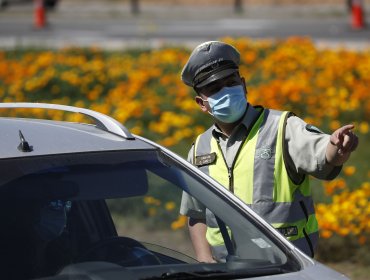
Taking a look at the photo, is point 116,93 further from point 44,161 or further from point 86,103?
point 44,161

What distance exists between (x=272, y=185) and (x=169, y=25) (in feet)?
69.0

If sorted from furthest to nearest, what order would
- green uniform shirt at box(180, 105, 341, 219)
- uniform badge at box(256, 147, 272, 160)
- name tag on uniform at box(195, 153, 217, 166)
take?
name tag on uniform at box(195, 153, 217, 166) → uniform badge at box(256, 147, 272, 160) → green uniform shirt at box(180, 105, 341, 219)

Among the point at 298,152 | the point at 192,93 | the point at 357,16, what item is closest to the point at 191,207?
the point at 298,152

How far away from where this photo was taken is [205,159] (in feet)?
14.0

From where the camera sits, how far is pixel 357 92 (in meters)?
9.84

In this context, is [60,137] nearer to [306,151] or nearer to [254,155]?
[254,155]

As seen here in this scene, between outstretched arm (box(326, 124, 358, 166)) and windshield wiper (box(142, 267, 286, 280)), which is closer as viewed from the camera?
windshield wiper (box(142, 267, 286, 280))

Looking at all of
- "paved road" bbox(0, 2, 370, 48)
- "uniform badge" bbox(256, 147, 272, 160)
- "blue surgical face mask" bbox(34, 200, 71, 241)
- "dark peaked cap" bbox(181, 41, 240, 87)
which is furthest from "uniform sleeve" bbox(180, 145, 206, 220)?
"paved road" bbox(0, 2, 370, 48)

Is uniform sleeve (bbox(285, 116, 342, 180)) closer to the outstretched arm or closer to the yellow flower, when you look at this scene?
the outstretched arm

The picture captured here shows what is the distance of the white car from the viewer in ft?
11.4

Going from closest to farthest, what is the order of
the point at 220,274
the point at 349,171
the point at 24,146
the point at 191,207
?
the point at 220,274 < the point at 24,146 < the point at 191,207 < the point at 349,171

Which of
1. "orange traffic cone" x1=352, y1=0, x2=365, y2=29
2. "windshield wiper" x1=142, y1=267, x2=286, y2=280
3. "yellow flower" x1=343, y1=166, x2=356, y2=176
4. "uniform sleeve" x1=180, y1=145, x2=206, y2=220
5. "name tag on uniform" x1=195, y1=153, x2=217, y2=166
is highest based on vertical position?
"name tag on uniform" x1=195, y1=153, x2=217, y2=166

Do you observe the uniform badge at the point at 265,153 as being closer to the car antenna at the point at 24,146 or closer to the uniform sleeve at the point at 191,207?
the uniform sleeve at the point at 191,207

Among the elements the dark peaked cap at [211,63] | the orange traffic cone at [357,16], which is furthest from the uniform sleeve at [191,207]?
the orange traffic cone at [357,16]
